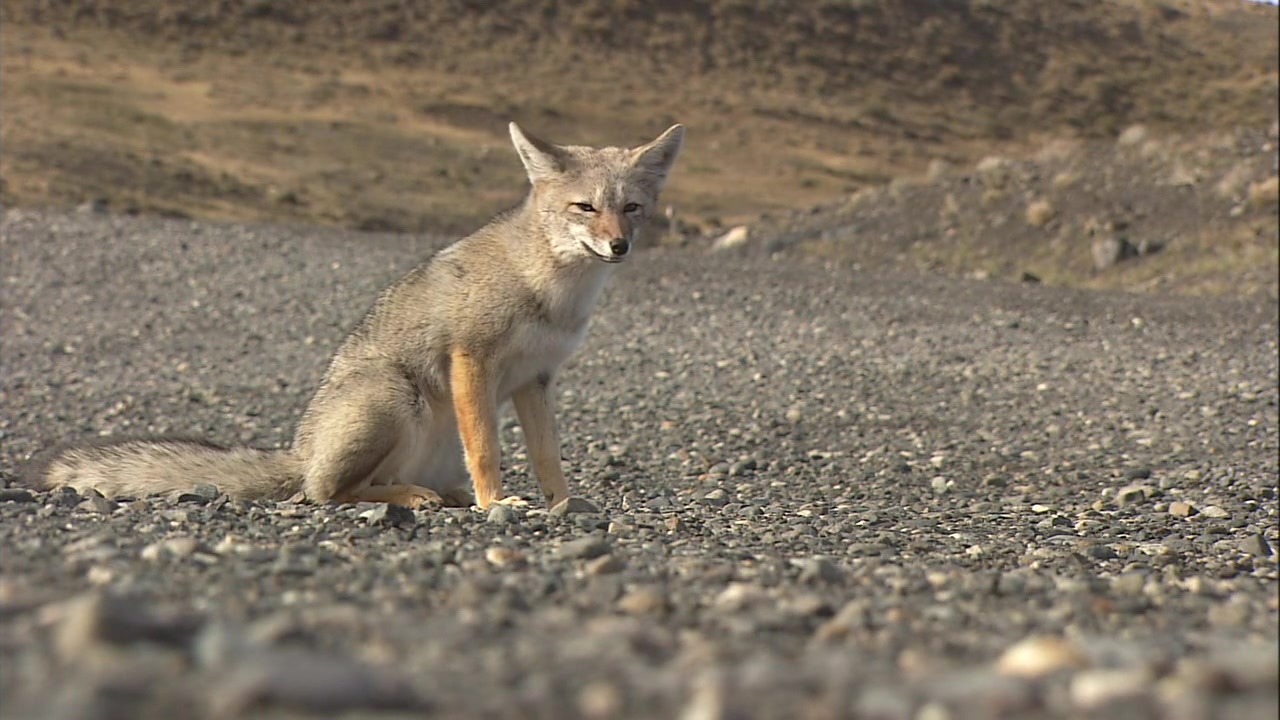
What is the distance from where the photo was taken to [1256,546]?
5.54m

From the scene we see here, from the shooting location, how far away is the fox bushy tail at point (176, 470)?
6.16 m

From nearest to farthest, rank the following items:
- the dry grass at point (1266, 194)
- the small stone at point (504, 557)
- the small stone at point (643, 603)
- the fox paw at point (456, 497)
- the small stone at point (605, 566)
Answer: the small stone at point (643, 603) → the small stone at point (605, 566) → the small stone at point (504, 557) → the fox paw at point (456, 497) → the dry grass at point (1266, 194)

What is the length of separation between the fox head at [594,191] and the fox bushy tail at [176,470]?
4.78 feet

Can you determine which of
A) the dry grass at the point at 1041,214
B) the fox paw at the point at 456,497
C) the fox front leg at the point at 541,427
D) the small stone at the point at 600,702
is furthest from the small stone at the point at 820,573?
the dry grass at the point at 1041,214

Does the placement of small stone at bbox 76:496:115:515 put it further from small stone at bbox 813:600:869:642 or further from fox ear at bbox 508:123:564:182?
small stone at bbox 813:600:869:642

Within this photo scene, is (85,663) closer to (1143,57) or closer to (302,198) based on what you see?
(302,198)

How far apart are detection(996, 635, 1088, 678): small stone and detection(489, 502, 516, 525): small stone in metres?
2.62

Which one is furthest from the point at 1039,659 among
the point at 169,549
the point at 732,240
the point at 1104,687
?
the point at 732,240

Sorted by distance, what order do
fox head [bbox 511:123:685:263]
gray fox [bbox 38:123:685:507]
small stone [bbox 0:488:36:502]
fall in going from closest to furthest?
small stone [bbox 0:488:36:502] < gray fox [bbox 38:123:685:507] < fox head [bbox 511:123:685:263]

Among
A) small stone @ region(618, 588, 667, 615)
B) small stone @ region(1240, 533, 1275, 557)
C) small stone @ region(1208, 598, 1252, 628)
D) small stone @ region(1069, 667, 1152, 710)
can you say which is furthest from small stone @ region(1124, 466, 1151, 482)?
small stone @ region(1069, 667, 1152, 710)

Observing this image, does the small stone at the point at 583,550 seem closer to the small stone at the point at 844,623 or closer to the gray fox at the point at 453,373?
the small stone at the point at 844,623

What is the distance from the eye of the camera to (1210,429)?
402 inches

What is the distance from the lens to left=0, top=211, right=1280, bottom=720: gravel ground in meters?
2.38

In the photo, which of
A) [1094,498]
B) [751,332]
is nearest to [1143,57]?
[751,332]
